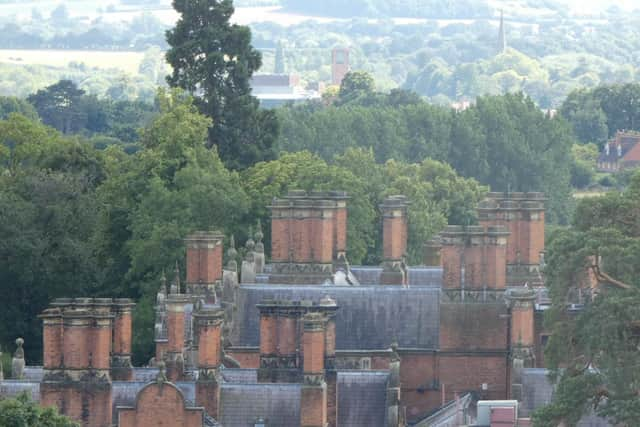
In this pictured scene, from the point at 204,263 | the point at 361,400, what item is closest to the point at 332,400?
the point at 361,400

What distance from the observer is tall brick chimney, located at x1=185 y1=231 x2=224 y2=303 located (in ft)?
222

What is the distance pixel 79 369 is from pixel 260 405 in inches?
157

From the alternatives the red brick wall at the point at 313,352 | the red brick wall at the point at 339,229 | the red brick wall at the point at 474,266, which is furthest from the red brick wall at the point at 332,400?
the red brick wall at the point at 339,229

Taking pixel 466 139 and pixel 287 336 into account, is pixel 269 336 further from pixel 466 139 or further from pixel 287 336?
pixel 466 139

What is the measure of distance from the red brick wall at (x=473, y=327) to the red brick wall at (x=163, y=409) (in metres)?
12.4

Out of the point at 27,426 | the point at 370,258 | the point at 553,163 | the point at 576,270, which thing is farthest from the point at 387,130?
the point at 27,426

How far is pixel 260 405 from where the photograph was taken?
55.1 m

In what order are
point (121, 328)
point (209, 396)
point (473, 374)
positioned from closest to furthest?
point (209, 396), point (121, 328), point (473, 374)

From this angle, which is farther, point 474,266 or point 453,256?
point 453,256

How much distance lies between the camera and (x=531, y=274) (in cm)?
7412

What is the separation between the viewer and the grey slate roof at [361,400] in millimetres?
56469

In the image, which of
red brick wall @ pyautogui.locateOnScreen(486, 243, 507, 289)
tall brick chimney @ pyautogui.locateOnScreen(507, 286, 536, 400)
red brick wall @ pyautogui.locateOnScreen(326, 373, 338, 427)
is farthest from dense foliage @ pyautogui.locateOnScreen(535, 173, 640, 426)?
red brick wall @ pyautogui.locateOnScreen(326, 373, 338, 427)

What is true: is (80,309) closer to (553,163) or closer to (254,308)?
(254,308)

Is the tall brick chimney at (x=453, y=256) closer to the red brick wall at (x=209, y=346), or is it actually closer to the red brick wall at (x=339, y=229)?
the red brick wall at (x=209, y=346)
